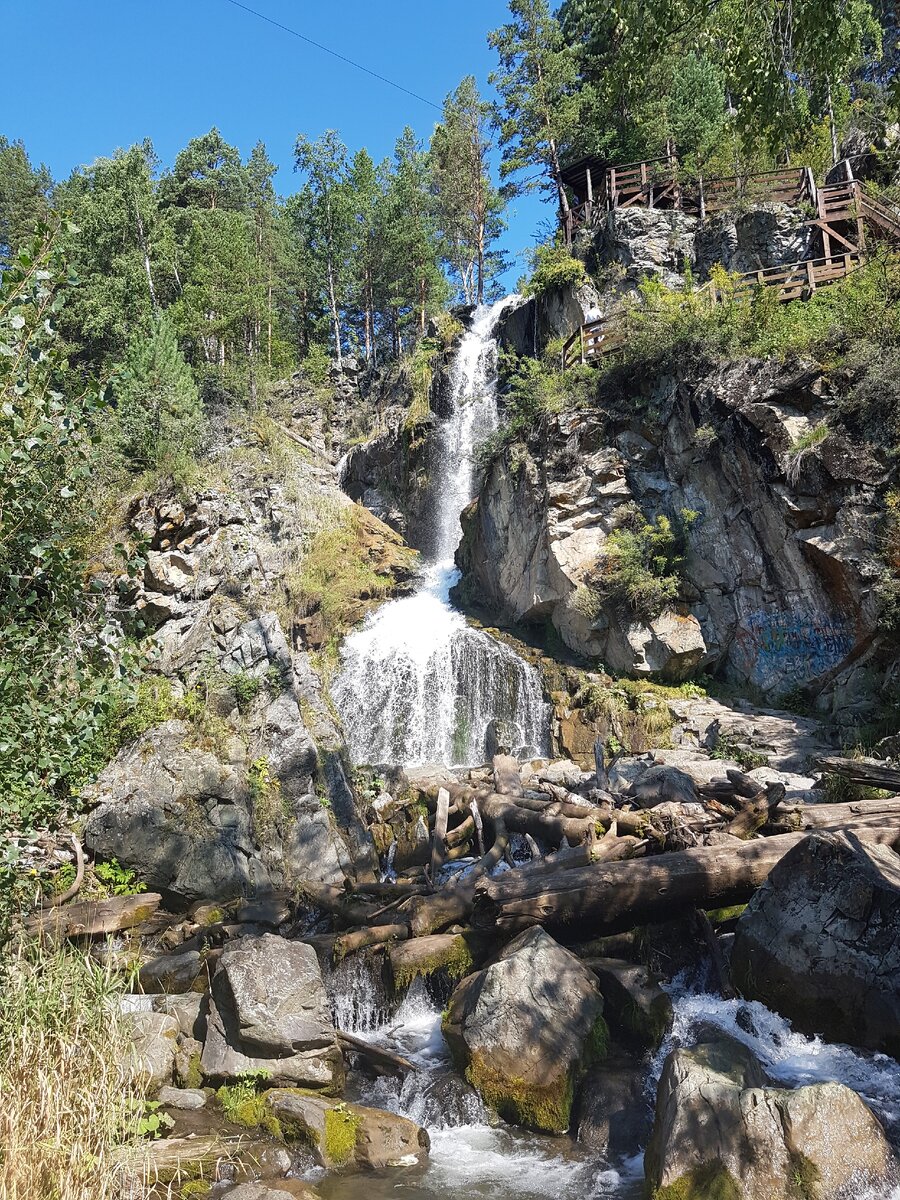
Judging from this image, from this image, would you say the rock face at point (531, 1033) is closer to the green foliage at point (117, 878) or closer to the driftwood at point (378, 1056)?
the driftwood at point (378, 1056)

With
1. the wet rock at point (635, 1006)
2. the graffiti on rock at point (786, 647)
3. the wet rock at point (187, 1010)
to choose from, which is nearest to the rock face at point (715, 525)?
the graffiti on rock at point (786, 647)

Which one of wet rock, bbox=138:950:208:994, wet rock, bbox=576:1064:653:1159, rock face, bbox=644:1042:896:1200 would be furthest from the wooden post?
rock face, bbox=644:1042:896:1200

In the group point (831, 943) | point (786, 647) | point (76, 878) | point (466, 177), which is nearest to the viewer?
point (831, 943)

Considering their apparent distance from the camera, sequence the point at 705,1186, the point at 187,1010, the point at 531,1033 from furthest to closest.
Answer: the point at 187,1010 → the point at 531,1033 → the point at 705,1186

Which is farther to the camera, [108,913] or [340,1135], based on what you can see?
[108,913]

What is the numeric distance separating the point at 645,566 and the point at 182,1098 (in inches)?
512

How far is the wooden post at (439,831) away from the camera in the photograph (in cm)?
1056

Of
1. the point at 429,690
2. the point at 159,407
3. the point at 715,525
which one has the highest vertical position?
the point at 159,407

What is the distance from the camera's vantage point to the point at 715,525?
1598cm

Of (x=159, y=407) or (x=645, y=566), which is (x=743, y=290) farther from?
(x=159, y=407)

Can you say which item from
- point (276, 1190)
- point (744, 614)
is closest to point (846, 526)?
point (744, 614)

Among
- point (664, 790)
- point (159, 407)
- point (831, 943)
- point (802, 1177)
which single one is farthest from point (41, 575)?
point (159, 407)

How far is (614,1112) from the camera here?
18.9 feet

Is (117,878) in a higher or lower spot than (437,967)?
higher
